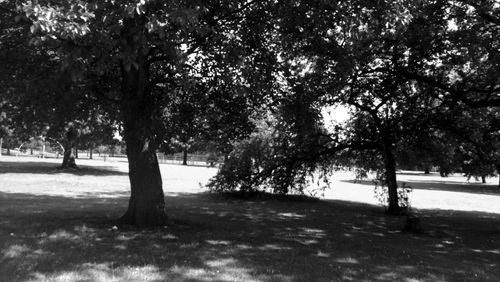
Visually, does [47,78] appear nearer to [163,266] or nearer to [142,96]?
[142,96]

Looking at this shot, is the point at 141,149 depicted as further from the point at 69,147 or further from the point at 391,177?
the point at 69,147

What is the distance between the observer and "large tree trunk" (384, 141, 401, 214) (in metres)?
19.0

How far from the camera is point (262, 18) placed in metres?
11.9

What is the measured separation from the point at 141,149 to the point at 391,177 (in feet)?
36.2

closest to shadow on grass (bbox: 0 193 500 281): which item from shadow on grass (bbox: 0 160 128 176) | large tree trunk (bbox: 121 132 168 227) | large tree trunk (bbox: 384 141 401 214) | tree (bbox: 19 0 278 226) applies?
large tree trunk (bbox: 121 132 168 227)

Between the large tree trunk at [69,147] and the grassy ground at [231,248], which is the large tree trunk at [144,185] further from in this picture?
the large tree trunk at [69,147]

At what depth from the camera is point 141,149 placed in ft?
38.1

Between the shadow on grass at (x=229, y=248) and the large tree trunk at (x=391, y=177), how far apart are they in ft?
11.4

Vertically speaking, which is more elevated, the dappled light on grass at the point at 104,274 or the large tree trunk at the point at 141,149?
the large tree trunk at the point at 141,149

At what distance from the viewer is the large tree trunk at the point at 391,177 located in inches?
747

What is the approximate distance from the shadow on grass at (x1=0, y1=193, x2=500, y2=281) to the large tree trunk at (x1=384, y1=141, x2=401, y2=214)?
11.4ft

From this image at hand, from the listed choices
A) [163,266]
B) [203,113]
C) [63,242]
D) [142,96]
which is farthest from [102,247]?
[203,113]

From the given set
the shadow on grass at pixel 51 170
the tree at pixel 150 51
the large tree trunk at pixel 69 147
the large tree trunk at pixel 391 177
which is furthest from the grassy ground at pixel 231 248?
the large tree trunk at pixel 69 147

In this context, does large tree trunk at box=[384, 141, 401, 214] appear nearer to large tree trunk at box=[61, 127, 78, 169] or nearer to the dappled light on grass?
the dappled light on grass
